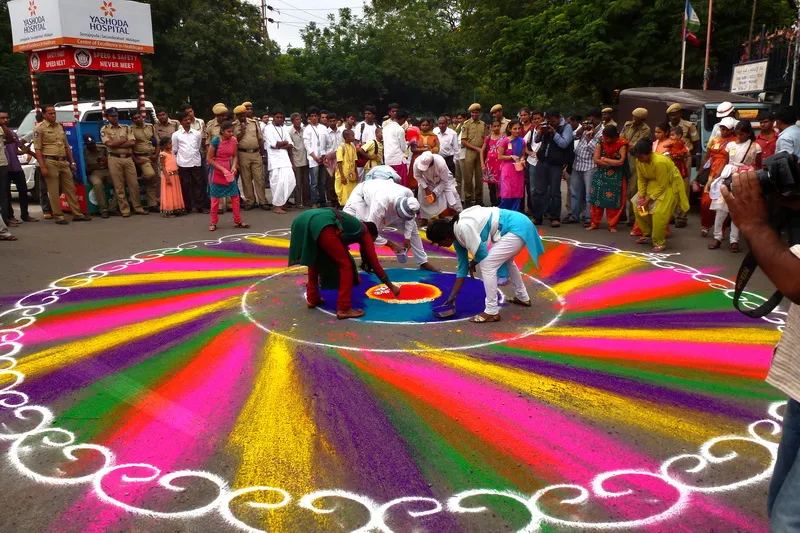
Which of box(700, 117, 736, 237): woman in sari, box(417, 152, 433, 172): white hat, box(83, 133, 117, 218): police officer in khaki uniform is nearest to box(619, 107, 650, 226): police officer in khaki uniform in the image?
box(700, 117, 736, 237): woman in sari

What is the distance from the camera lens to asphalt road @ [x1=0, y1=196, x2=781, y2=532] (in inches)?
121

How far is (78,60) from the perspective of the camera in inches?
514

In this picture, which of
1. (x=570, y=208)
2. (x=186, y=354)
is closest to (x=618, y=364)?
(x=186, y=354)

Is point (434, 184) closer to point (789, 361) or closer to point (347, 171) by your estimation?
point (347, 171)

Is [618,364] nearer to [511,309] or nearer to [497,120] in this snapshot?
[511,309]

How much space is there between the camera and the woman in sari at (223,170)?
10.0 metres

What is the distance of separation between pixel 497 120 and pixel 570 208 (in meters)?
1.94

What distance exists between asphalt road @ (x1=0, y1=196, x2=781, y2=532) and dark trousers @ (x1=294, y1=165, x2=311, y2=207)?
234 inches

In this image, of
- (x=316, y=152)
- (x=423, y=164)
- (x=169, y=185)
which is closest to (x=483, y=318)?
(x=423, y=164)

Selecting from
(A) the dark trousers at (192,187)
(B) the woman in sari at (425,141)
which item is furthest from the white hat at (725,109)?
(A) the dark trousers at (192,187)

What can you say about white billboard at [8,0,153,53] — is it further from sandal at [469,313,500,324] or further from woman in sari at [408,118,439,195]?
sandal at [469,313,500,324]

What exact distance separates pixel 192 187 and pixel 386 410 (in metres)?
9.56

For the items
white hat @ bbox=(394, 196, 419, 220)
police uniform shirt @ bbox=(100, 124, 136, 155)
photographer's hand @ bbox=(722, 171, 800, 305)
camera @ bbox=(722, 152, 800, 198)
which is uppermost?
police uniform shirt @ bbox=(100, 124, 136, 155)

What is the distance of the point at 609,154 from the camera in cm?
934
